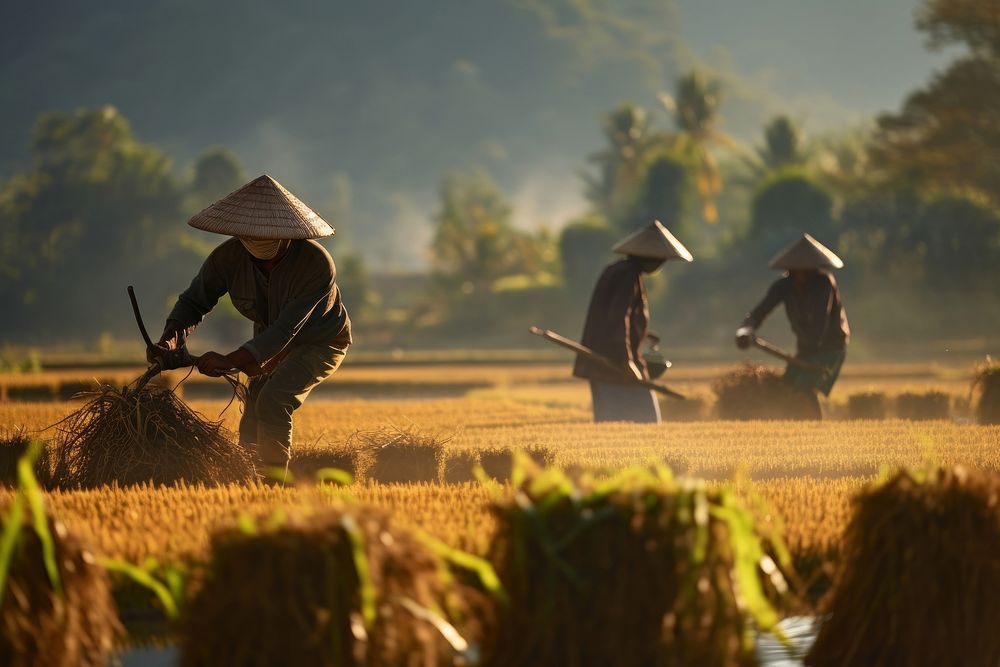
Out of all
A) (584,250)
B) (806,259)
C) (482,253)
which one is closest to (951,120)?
(584,250)

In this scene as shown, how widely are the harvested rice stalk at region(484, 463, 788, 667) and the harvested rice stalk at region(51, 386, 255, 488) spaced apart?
3623 millimetres

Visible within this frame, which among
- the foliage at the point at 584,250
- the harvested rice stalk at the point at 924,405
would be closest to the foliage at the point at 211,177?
the foliage at the point at 584,250

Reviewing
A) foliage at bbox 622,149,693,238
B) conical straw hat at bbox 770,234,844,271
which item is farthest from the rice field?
foliage at bbox 622,149,693,238

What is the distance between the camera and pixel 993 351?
31.5 metres

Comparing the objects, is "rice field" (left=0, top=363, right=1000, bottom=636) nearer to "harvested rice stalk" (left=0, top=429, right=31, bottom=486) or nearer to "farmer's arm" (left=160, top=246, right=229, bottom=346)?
"harvested rice stalk" (left=0, top=429, right=31, bottom=486)

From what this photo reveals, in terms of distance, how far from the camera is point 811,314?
11812 millimetres

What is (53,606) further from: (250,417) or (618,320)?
(618,320)

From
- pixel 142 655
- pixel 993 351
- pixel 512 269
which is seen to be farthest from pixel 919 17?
pixel 142 655

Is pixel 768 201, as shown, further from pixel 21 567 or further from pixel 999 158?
pixel 21 567

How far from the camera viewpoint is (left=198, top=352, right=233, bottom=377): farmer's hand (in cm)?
608

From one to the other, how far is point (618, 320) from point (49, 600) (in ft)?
26.1

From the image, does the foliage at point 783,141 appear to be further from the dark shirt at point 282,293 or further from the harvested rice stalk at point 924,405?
the dark shirt at point 282,293

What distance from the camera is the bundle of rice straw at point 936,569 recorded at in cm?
350

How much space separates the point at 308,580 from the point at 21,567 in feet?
2.60
